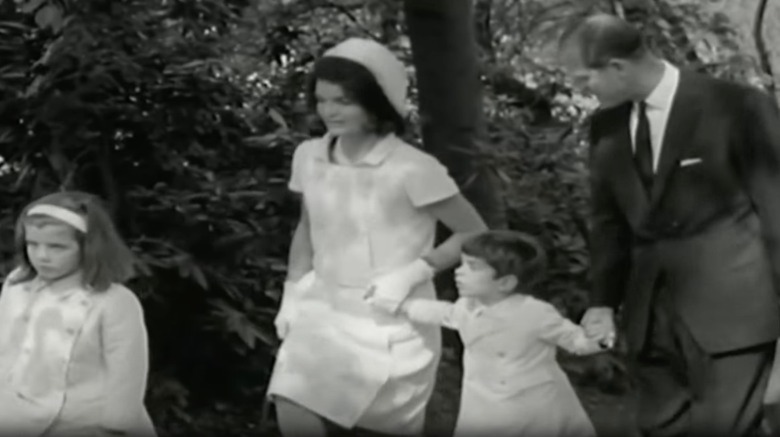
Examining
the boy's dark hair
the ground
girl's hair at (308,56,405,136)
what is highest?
the boy's dark hair

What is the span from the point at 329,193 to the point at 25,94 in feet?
6.63

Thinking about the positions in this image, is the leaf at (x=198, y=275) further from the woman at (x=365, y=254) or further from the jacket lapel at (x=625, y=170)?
the jacket lapel at (x=625, y=170)

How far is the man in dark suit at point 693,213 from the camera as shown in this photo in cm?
458

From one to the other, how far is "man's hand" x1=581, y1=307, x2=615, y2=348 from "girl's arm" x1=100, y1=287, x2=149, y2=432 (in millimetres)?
1386

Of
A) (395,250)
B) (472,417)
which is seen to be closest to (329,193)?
(395,250)

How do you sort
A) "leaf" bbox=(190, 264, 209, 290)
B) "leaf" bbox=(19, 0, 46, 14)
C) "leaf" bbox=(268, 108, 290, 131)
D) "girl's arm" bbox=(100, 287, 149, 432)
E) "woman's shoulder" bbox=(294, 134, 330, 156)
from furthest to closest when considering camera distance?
1. "leaf" bbox=(268, 108, 290, 131)
2. "leaf" bbox=(190, 264, 209, 290)
3. "leaf" bbox=(19, 0, 46, 14)
4. "woman's shoulder" bbox=(294, 134, 330, 156)
5. "girl's arm" bbox=(100, 287, 149, 432)

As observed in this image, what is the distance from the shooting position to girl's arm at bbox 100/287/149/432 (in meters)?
4.95

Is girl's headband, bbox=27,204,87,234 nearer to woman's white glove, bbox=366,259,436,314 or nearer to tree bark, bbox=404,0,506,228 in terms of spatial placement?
woman's white glove, bbox=366,259,436,314

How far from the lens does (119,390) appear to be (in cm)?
495

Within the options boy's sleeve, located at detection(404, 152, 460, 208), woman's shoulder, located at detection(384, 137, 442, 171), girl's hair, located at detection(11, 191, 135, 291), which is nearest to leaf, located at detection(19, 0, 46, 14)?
girl's hair, located at detection(11, 191, 135, 291)

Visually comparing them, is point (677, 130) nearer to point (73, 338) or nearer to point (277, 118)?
point (73, 338)

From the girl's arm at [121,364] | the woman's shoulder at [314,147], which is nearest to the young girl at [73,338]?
the girl's arm at [121,364]

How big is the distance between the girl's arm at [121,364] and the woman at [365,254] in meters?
0.43

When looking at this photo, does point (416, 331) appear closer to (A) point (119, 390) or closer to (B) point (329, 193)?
(B) point (329, 193)
